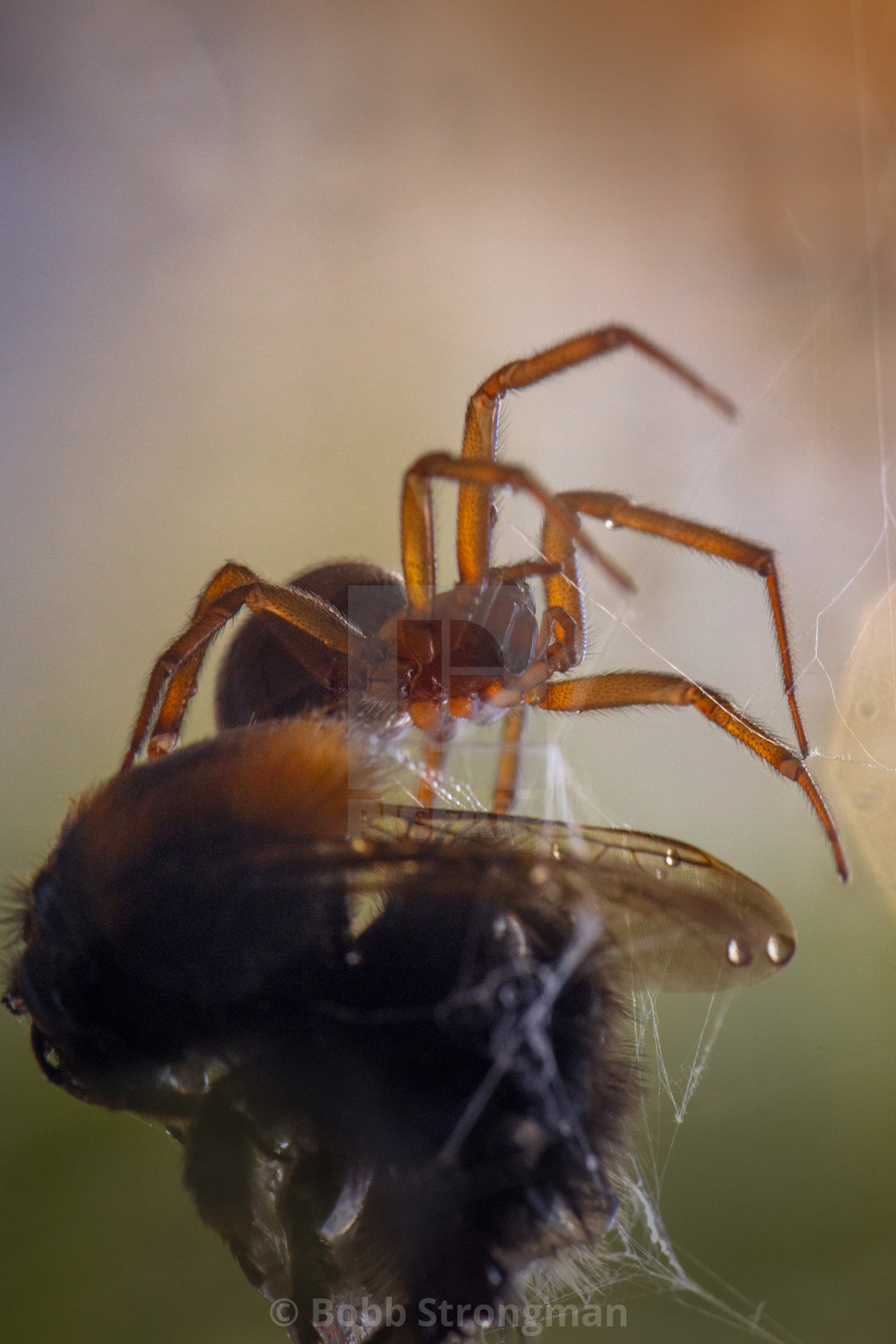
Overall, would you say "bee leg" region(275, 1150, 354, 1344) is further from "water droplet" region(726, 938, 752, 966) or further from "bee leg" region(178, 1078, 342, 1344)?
"water droplet" region(726, 938, 752, 966)

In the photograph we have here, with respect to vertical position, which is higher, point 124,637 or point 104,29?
point 104,29

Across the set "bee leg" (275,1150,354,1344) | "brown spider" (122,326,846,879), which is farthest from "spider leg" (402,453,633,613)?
"bee leg" (275,1150,354,1344)

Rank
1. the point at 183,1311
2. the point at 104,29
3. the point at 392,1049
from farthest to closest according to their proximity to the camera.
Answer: the point at 104,29
the point at 183,1311
the point at 392,1049

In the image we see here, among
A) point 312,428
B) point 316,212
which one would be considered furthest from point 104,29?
point 312,428

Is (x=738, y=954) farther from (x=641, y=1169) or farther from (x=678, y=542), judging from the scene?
(x=678, y=542)

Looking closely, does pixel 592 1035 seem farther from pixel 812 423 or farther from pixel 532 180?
pixel 532 180

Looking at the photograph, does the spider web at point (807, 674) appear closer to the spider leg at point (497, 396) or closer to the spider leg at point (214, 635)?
the spider leg at point (497, 396)

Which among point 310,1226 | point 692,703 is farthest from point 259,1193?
point 692,703
